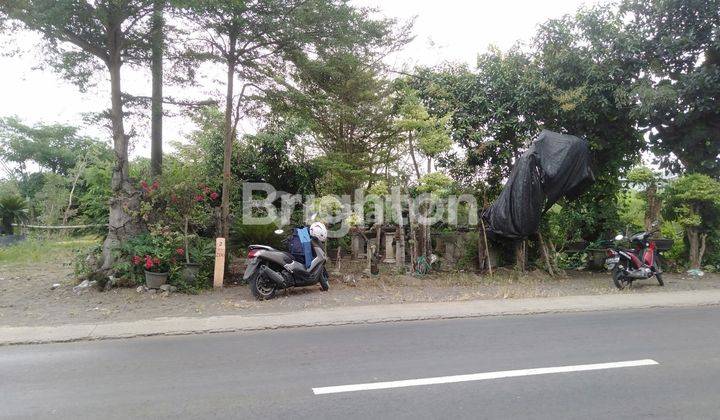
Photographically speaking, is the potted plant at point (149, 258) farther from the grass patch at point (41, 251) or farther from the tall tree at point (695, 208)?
the tall tree at point (695, 208)

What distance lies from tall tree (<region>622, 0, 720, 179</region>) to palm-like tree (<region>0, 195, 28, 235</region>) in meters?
23.1

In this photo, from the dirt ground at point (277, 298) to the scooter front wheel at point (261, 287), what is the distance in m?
0.15

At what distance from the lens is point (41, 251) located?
14352 millimetres

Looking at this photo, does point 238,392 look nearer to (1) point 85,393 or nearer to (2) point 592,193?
(1) point 85,393

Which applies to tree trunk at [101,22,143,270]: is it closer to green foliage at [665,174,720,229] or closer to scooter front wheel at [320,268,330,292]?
scooter front wheel at [320,268,330,292]

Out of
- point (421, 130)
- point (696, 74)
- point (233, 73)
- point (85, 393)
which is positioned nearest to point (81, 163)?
point (233, 73)

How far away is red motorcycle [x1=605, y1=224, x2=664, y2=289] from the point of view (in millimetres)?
9477

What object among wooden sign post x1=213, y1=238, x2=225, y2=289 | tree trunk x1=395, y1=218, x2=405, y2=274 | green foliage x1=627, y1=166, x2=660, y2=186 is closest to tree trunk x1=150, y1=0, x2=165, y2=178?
wooden sign post x1=213, y1=238, x2=225, y2=289

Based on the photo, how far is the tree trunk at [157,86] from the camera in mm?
9094

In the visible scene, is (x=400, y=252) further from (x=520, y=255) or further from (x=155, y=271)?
(x=155, y=271)

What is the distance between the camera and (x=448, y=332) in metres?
6.33

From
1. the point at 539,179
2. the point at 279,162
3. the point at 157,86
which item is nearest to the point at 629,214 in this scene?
the point at 539,179

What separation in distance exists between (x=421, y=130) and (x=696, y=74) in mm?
5981

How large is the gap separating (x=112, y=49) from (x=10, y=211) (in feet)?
49.4
